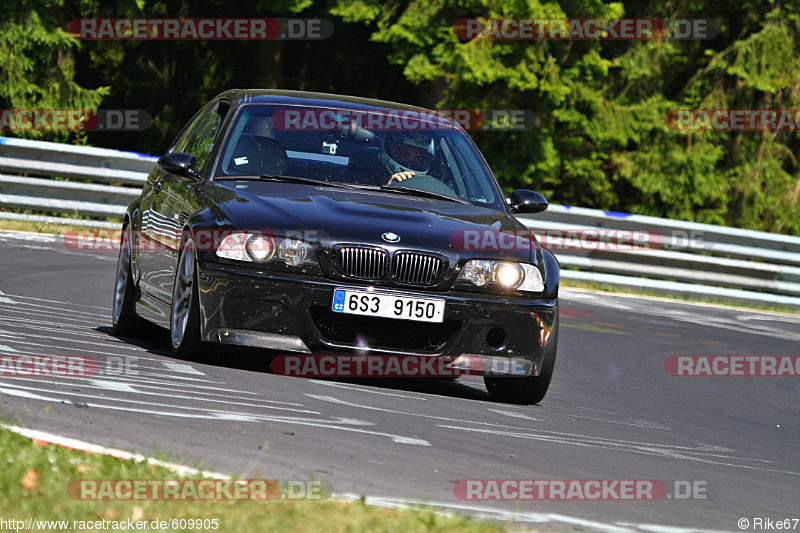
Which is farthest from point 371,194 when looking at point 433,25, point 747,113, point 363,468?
point 747,113

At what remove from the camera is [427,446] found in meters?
5.53

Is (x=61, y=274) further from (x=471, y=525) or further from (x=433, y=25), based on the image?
(x=433, y=25)

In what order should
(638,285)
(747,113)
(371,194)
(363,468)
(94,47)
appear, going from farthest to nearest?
(747,113) < (94,47) < (638,285) < (371,194) < (363,468)

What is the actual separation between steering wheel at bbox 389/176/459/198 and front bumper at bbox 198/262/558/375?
1.20 meters

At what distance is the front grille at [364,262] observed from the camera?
689 cm

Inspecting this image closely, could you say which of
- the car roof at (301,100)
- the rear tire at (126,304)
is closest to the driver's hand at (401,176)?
the car roof at (301,100)

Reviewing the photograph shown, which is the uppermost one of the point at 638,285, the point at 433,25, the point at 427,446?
the point at 433,25

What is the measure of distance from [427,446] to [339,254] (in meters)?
1.62

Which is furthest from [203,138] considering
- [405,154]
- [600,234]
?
[600,234]

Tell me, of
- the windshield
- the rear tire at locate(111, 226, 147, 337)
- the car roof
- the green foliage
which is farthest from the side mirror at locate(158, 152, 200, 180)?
the green foliage

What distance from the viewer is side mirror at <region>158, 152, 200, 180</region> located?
7898 mm

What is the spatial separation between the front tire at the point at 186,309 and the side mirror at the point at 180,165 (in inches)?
30.3

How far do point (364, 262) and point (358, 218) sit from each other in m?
0.29

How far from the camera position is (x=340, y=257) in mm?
6887
